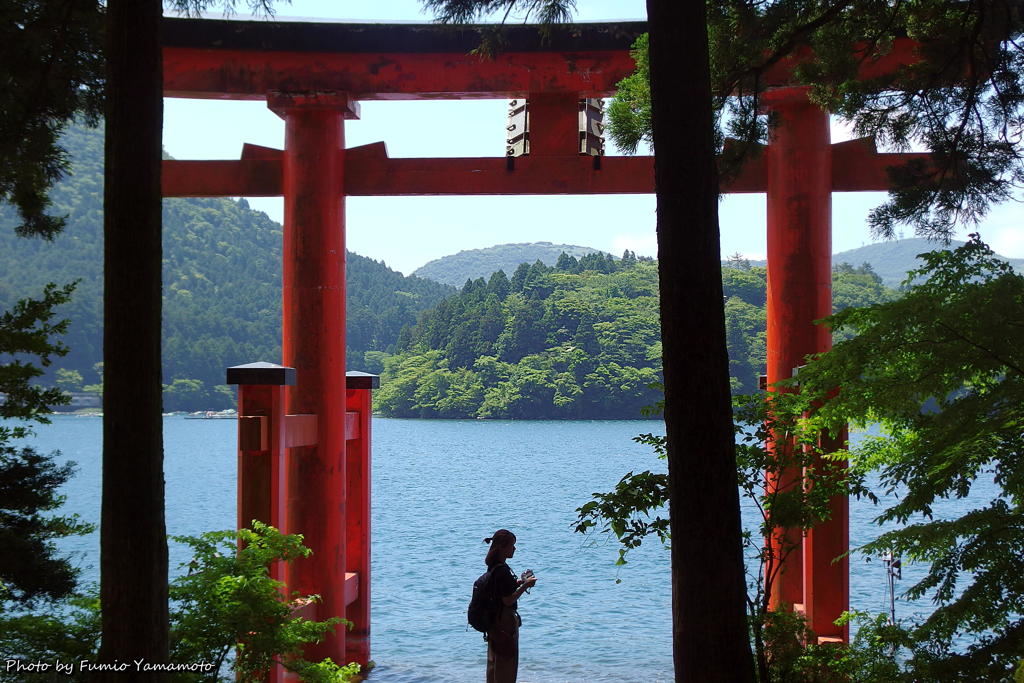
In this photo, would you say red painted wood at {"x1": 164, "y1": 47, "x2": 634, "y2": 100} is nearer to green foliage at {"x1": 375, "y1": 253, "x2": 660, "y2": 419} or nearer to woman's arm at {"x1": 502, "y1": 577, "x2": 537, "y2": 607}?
woman's arm at {"x1": 502, "y1": 577, "x2": 537, "y2": 607}

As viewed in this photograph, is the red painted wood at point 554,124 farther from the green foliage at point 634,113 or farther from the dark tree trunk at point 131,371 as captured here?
the dark tree trunk at point 131,371

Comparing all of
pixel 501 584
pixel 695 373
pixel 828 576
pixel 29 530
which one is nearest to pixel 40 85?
pixel 29 530

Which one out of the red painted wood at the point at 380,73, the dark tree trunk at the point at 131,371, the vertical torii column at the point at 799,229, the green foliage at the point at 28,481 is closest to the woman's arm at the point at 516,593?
the dark tree trunk at the point at 131,371

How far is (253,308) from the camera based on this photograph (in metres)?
66.1

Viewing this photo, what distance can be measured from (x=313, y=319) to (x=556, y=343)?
50555 mm

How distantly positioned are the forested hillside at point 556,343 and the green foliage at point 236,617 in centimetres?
4528

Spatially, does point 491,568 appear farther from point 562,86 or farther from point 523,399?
point 523,399

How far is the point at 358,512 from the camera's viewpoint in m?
7.96

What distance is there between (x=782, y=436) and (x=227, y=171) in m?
4.27

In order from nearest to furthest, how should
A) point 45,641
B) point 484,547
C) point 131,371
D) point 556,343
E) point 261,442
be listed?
point 131,371
point 45,641
point 261,442
point 484,547
point 556,343

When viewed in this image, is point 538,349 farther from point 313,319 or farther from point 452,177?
point 313,319

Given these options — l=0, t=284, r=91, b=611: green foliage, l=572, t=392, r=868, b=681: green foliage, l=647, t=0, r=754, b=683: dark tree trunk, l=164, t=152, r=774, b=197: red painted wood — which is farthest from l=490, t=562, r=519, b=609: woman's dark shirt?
l=164, t=152, r=774, b=197: red painted wood

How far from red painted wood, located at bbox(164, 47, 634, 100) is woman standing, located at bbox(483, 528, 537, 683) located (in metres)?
3.31

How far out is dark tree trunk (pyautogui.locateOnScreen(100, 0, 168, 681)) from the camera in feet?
11.6
